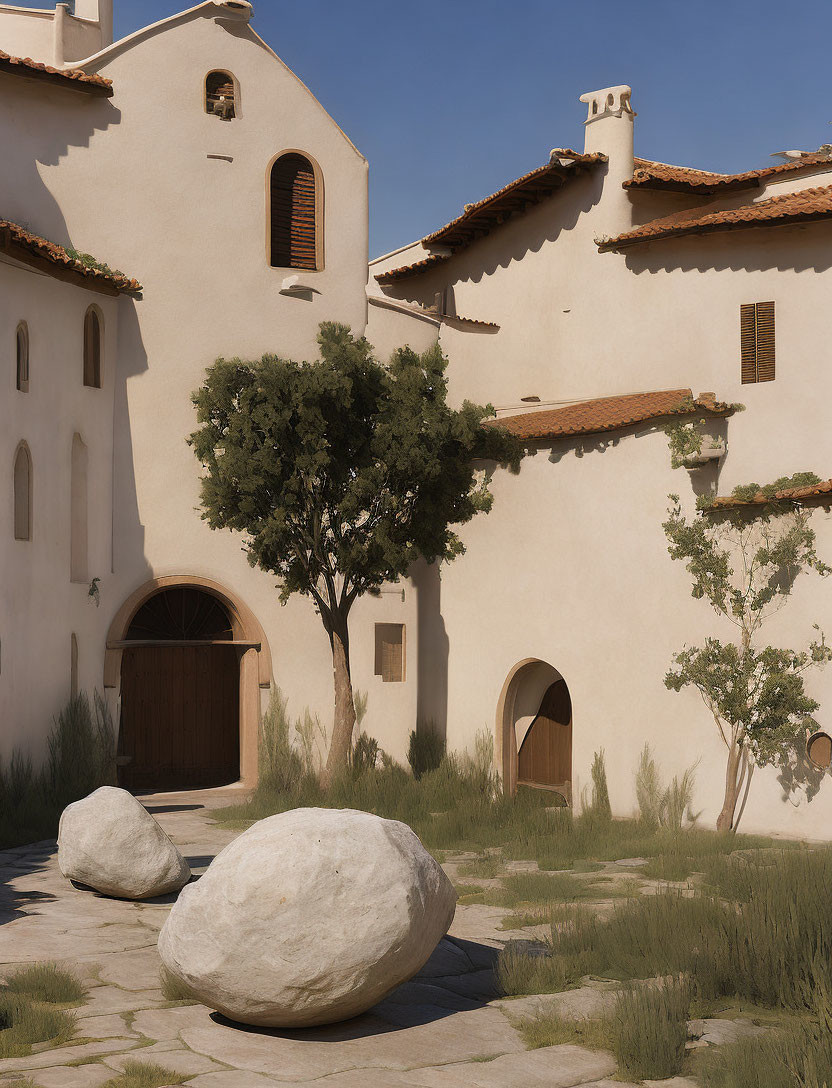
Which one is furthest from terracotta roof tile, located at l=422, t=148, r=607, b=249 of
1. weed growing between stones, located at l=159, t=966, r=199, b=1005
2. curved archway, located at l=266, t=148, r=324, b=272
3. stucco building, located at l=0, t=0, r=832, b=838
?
weed growing between stones, located at l=159, t=966, r=199, b=1005

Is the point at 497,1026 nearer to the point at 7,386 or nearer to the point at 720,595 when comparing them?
the point at 720,595

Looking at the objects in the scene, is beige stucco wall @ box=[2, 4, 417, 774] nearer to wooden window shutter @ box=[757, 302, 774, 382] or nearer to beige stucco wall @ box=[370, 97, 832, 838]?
beige stucco wall @ box=[370, 97, 832, 838]

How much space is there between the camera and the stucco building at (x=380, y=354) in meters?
16.7

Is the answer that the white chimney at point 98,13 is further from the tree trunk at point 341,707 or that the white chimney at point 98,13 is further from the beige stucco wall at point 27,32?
the tree trunk at point 341,707

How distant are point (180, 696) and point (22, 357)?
618 cm

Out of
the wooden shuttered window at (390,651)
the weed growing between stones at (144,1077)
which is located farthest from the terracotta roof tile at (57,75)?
the weed growing between stones at (144,1077)

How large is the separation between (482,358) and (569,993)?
562 inches

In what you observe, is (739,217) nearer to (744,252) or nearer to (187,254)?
(744,252)

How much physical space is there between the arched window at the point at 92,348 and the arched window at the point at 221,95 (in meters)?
3.93

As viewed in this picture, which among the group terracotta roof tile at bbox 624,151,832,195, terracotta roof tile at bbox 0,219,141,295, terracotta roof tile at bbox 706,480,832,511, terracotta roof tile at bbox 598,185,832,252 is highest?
terracotta roof tile at bbox 624,151,832,195

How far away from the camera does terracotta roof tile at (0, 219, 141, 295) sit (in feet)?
53.0

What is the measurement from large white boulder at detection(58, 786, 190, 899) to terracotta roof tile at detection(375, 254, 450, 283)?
13841 mm

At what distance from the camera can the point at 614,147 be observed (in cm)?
1938

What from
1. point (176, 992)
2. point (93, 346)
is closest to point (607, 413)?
point (93, 346)
